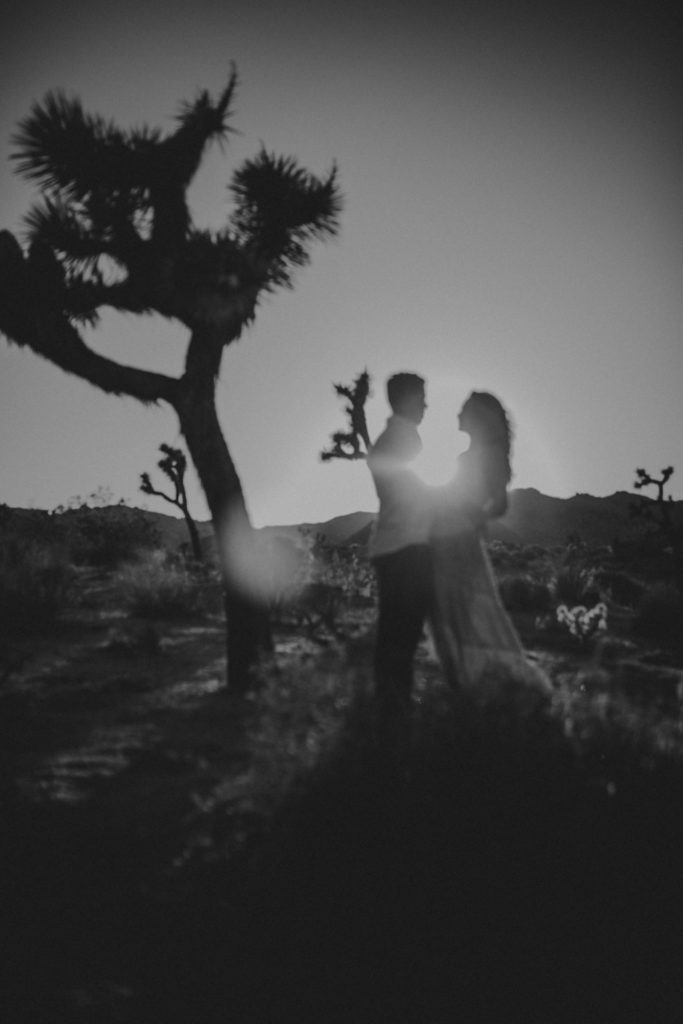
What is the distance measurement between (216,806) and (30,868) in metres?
0.74

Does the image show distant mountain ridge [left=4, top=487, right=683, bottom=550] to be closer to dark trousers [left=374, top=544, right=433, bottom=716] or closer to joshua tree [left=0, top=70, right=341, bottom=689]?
joshua tree [left=0, top=70, right=341, bottom=689]

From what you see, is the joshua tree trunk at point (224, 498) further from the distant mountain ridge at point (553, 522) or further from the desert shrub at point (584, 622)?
the distant mountain ridge at point (553, 522)

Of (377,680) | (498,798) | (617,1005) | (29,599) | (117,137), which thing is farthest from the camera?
(29,599)

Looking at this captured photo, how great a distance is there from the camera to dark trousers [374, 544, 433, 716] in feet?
10.7

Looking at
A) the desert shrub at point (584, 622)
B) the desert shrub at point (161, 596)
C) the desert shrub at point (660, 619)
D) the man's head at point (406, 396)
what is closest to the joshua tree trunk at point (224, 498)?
the man's head at point (406, 396)

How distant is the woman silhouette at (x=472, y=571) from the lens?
11.4 ft

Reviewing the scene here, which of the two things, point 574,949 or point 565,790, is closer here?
point 574,949

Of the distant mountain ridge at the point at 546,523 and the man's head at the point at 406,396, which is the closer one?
the man's head at the point at 406,396

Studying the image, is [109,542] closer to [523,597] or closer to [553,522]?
[523,597]

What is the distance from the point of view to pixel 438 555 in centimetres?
356

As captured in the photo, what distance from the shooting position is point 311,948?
177cm

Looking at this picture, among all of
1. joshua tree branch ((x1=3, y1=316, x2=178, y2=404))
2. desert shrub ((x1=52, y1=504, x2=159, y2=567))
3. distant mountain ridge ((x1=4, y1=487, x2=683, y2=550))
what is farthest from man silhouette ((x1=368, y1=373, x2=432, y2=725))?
distant mountain ridge ((x1=4, y1=487, x2=683, y2=550))

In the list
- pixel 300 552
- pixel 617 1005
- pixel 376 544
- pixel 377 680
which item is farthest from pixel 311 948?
pixel 300 552

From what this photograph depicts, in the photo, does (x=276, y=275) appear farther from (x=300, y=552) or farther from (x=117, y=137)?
(x=300, y=552)
